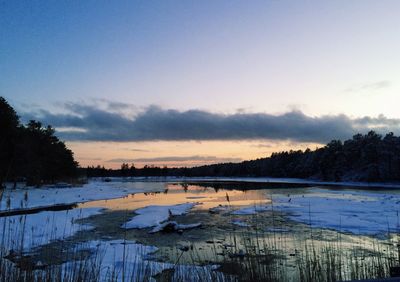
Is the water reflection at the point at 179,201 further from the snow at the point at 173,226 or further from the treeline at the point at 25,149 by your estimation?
the treeline at the point at 25,149

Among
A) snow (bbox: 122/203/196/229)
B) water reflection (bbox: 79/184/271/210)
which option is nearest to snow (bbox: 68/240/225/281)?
snow (bbox: 122/203/196/229)

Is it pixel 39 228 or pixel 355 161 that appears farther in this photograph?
pixel 355 161

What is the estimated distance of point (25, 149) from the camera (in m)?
42.4

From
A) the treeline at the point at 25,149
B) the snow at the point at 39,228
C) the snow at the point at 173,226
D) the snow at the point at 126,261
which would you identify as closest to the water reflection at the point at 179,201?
the snow at the point at 39,228

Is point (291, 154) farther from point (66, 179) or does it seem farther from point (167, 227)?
point (167, 227)

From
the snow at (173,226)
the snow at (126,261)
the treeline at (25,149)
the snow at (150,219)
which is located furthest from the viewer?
the treeline at (25,149)

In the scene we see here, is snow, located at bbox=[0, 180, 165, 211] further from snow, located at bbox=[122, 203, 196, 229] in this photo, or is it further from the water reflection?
snow, located at bbox=[122, 203, 196, 229]

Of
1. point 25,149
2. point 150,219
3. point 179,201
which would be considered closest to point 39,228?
point 150,219

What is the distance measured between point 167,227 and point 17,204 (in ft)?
56.5

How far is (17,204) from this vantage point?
1081 inches

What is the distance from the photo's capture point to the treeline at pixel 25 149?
38.6 metres

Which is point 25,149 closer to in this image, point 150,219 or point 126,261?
point 150,219

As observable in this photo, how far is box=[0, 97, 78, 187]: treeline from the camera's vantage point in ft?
127

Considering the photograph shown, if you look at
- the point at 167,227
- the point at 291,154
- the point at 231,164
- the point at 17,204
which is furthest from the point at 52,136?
the point at 231,164
